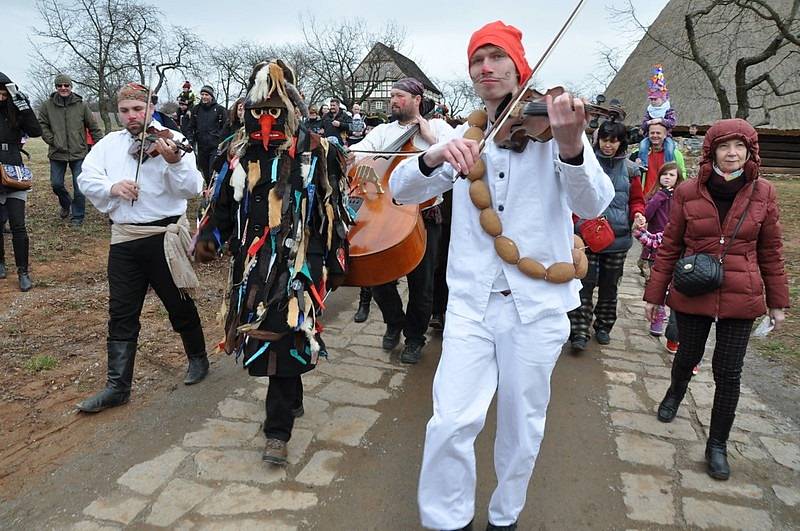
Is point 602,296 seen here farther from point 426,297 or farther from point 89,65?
point 89,65

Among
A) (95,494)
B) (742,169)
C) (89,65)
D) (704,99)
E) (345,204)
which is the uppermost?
(704,99)

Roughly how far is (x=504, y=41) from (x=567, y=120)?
53cm

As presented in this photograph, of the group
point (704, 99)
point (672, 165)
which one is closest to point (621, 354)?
point (672, 165)

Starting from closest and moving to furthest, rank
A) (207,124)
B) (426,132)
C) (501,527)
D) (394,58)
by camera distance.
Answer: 1. (501,527)
2. (426,132)
3. (207,124)
4. (394,58)

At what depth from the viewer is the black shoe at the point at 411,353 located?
14.4 feet

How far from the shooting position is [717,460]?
298 cm

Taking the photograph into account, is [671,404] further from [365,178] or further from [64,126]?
[64,126]

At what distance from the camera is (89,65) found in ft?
56.4

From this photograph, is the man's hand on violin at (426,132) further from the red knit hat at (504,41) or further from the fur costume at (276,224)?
the red knit hat at (504,41)

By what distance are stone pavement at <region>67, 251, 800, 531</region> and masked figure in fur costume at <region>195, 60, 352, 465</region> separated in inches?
10.1

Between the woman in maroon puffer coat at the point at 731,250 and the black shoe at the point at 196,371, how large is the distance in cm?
316

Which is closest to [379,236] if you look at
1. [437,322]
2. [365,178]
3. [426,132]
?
[365,178]

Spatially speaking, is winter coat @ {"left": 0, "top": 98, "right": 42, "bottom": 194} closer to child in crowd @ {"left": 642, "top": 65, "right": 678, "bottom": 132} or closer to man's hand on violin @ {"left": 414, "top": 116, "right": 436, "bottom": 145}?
man's hand on violin @ {"left": 414, "top": 116, "right": 436, "bottom": 145}

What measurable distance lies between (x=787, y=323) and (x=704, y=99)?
29.8 meters
